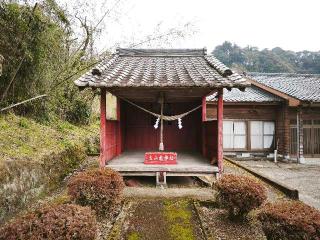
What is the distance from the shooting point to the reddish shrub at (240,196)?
5.73 metres

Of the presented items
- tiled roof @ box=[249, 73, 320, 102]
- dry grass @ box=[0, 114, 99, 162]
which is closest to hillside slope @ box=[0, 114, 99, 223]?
dry grass @ box=[0, 114, 99, 162]

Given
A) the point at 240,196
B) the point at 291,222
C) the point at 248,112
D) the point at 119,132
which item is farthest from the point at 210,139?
the point at 248,112

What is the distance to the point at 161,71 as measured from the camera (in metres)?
9.72

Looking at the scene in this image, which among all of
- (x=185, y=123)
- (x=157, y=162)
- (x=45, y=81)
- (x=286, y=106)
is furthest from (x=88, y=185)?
(x=286, y=106)

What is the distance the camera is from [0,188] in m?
5.27

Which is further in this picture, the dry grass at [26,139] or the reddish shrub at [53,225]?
the dry grass at [26,139]

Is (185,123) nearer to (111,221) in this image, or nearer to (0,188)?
(111,221)

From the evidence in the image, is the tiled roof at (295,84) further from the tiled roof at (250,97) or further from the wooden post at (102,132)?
the wooden post at (102,132)

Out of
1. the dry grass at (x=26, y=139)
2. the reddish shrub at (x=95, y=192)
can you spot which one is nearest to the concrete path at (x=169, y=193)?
the reddish shrub at (x=95, y=192)

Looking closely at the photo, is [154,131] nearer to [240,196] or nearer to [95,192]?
[95,192]

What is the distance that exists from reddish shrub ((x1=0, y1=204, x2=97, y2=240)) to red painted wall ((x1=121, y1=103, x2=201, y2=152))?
8692 mm

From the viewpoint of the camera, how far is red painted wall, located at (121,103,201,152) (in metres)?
12.7

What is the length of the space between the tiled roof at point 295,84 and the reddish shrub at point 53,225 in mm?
16331

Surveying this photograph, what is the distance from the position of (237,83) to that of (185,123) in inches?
207
